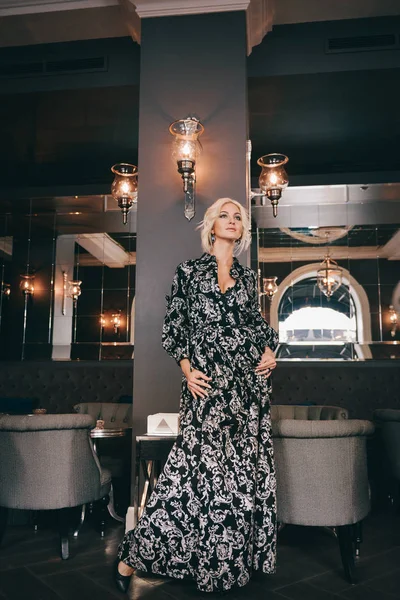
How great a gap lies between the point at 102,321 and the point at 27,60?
3.75 metres

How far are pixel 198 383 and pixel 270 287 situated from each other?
5.41 metres

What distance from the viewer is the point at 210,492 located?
2389 mm

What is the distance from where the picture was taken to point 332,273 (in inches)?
303

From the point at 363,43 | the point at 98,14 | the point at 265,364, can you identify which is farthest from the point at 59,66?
the point at 265,364

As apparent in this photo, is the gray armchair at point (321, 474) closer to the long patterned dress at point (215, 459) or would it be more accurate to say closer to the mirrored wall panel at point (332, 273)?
the long patterned dress at point (215, 459)

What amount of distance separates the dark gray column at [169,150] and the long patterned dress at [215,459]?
2.71 ft

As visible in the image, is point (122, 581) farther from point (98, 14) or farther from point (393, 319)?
point (393, 319)

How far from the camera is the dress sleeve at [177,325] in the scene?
257 cm

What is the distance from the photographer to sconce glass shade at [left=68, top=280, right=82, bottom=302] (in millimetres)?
7711

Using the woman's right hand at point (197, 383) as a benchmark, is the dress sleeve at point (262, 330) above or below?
above

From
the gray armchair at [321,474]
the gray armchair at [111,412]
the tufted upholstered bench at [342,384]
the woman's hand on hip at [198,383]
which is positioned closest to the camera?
the woman's hand on hip at [198,383]

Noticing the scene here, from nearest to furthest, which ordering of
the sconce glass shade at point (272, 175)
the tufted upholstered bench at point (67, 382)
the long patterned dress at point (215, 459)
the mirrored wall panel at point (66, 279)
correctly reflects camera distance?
the long patterned dress at point (215, 459)
the sconce glass shade at point (272, 175)
the tufted upholstered bench at point (67, 382)
the mirrored wall panel at point (66, 279)

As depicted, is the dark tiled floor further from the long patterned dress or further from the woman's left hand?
the woman's left hand

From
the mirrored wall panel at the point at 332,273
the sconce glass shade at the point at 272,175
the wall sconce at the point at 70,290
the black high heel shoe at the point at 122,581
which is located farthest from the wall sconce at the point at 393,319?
the black high heel shoe at the point at 122,581
